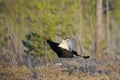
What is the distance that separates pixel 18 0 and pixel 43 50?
13149 millimetres

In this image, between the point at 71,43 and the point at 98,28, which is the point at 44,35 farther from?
the point at 71,43

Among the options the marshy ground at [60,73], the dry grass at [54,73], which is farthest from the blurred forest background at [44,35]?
the dry grass at [54,73]

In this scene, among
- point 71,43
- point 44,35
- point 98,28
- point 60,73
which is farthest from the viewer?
point 44,35

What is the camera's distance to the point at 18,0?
3181cm

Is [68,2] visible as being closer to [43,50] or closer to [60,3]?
[60,3]

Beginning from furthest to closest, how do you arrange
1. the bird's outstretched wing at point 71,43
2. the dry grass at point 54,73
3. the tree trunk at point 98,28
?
the tree trunk at point 98,28 < the bird's outstretched wing at point 71,43 < the dry grass at point 54,73

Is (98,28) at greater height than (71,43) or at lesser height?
greater

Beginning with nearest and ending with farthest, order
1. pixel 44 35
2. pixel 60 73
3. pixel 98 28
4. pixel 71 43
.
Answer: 1. pixel 60 73
2. pixel 71 43
3. pixel 98 28
4. pixel 44 35

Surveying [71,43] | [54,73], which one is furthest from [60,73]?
[71,43]

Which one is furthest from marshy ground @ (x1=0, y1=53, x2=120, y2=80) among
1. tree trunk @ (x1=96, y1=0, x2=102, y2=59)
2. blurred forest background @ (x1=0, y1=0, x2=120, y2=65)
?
tree trunk @ (x1=96, y1=0, x2=102, y2=59)

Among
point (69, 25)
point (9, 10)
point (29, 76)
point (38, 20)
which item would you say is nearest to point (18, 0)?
point (9, 10)

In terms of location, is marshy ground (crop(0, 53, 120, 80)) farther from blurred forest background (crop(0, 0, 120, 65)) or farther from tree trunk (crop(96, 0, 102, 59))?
tree trunk (crop(96, 0, 102, 59))

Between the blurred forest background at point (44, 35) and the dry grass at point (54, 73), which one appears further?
the blurred forest background at point (44, 35)

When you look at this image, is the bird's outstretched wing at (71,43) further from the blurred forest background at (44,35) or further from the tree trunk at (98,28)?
the tree trunk at (98,28)
